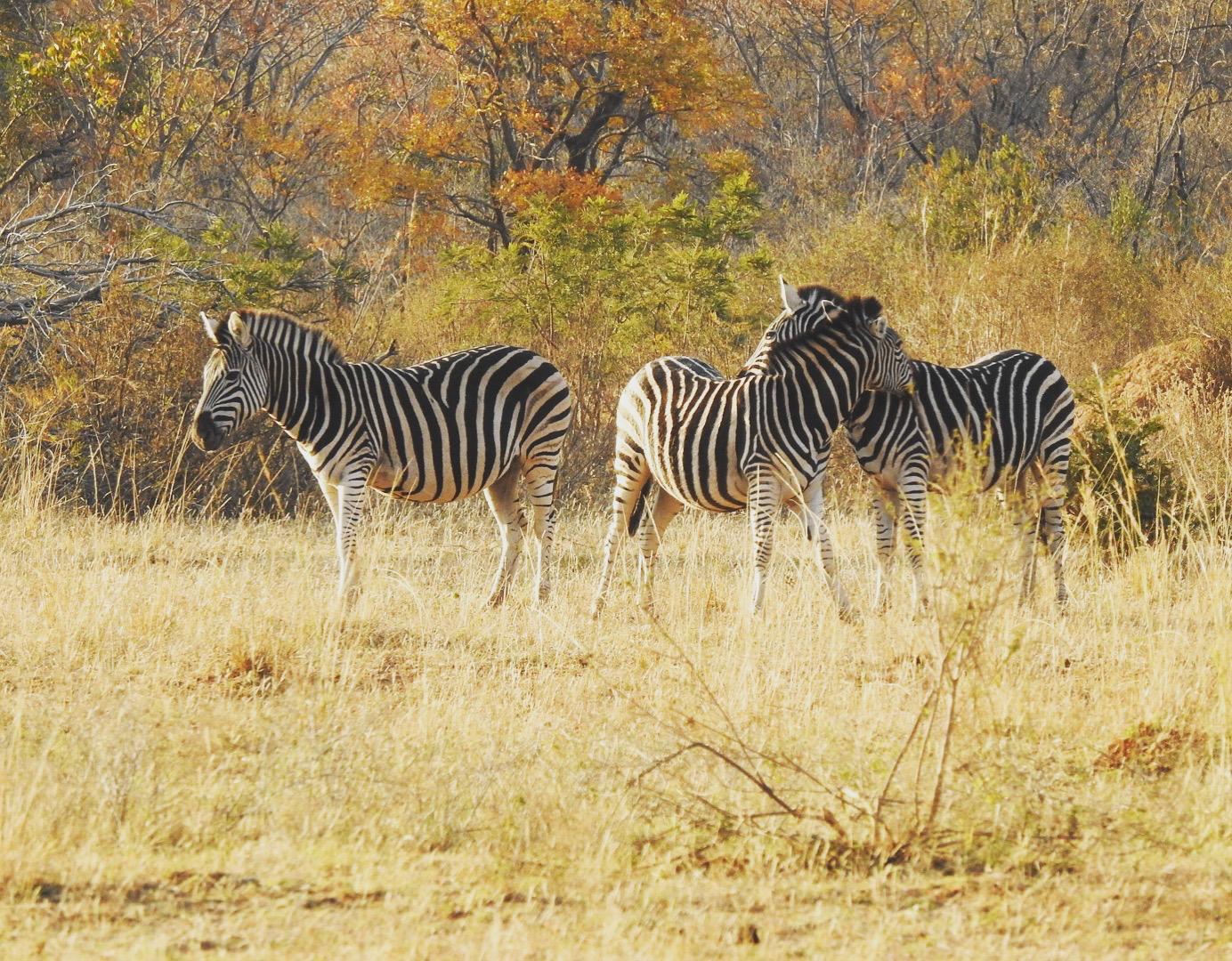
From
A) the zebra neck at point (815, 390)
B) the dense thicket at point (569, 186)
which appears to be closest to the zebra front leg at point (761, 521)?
the zebra neck at point (815, 390)

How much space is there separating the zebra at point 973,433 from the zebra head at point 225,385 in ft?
10.5

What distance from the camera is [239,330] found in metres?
8.21

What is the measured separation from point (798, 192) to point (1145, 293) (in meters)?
14.4

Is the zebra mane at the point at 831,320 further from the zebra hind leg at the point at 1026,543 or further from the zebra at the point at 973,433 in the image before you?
the zebra hind leg at the point at 1026,543

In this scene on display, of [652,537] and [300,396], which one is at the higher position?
[300,396]

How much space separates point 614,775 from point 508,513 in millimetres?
4144

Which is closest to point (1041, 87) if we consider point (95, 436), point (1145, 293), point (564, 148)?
point (564, 148)

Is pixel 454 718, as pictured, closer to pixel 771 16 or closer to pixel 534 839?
pixel 534 839

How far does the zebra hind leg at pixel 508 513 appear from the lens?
362 inches

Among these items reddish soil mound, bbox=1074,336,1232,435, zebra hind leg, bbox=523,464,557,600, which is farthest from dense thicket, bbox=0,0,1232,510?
zebra hind leg, bbox=523,464,557,600

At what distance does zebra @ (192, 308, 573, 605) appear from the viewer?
8.30 metres

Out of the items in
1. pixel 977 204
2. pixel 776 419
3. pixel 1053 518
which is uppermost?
pixel 977 204

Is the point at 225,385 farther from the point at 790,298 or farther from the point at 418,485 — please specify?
the point at 790,298

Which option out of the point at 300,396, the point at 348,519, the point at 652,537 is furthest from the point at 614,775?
the point at 300,396
